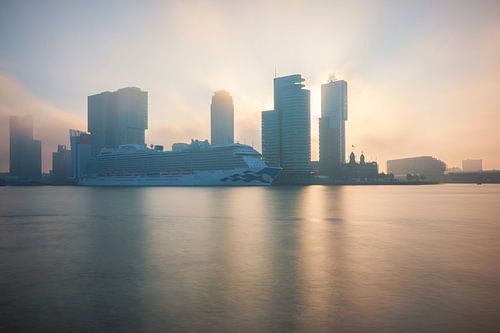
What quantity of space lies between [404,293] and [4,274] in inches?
825

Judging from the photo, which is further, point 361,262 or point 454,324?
point 361,262

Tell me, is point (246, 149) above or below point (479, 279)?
above

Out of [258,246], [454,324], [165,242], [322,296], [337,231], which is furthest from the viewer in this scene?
[337,231]

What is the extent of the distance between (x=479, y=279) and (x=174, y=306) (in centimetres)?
1551

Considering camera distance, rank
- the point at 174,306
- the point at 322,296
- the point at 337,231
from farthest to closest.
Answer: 1. the point at 337,231
2. the point at 322,296
3. the point at 174,306

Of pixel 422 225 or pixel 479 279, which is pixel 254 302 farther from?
pixel 422 225

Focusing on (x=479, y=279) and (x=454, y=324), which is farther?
(x=479, y=279)

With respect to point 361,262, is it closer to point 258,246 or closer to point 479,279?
point 479,279

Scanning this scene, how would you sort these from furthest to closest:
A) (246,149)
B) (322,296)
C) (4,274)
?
1. (246,149)
2. (4,274)
3. (322,296)

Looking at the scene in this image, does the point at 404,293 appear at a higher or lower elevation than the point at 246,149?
lower

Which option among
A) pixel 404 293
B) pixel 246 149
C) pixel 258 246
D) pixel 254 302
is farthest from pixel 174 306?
pixel 246 149

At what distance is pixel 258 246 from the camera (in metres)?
28.7

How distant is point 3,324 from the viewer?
41.8 ft

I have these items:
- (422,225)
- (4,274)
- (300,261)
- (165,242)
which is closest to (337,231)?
(422,225)
